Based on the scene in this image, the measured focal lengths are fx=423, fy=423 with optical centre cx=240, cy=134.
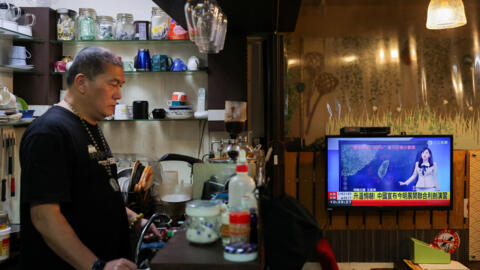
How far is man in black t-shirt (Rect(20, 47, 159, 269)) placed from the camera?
56.4 inches

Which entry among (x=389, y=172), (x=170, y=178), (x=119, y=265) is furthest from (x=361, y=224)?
(x=119, y=265)

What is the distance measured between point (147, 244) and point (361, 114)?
2590mm

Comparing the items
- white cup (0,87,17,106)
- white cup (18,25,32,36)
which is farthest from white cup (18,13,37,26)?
white cup (0,87,17,106)

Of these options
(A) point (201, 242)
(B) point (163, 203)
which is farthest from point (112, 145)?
(A) point (201, 242)

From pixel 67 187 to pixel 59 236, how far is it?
17cm

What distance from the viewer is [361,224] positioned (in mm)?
3664

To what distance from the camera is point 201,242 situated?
133 centimetres

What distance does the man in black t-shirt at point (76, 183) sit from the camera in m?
1.43

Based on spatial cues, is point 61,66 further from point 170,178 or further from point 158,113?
point 170,178

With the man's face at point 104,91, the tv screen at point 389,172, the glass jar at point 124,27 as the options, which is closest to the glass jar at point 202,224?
the man's face at point 104,91

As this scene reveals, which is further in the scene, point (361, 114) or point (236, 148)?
point (361, 114)

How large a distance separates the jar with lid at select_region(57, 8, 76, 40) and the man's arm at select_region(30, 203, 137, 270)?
2.41 metres

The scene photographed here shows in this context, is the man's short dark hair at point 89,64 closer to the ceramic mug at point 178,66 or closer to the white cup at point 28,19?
the ceramic mug at point 178,66

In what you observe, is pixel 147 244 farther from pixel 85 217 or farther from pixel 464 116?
pixel 464 116
